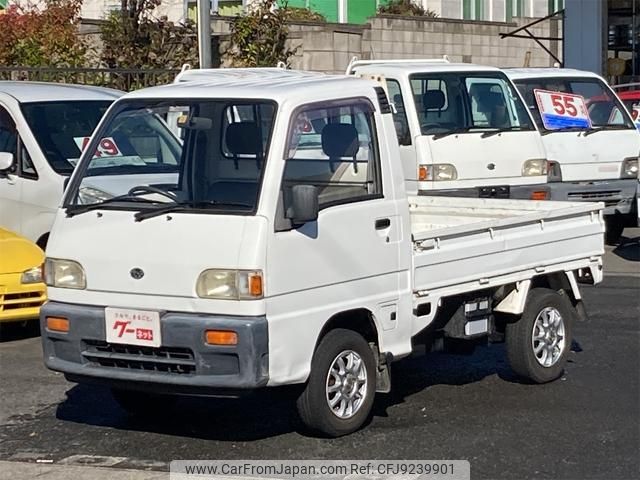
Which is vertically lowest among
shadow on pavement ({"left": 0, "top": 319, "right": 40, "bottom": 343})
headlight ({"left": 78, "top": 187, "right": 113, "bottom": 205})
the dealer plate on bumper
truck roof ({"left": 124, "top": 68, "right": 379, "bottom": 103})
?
shadow on pavement ({"left": 0, "top": 319, "right": 40, "bottom": 343})

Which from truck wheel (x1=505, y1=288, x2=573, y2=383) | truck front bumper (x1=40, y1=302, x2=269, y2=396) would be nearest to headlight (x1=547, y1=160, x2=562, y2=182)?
truck wheel (x1=505, y1=288, x2=573, y2=383)

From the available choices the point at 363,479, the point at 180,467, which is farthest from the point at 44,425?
the point at 363,479

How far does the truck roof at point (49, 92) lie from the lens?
11.9m

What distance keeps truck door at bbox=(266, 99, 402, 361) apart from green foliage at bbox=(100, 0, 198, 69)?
13.9m

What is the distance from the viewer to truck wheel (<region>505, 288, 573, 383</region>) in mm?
8414

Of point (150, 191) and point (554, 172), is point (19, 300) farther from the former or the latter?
point (554, 172)

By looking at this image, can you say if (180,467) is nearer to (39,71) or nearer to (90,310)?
(90,310)

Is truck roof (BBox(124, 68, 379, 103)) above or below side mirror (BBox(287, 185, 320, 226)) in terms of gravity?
above

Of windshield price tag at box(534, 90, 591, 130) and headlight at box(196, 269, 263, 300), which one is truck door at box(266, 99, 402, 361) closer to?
headlight at box(196, 269, 263, 300)

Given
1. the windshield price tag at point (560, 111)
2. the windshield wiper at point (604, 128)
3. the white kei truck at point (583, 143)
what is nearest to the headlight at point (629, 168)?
the white kei truck at point (583, 143)

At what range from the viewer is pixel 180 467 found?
677 cm

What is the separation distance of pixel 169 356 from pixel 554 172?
8470mm

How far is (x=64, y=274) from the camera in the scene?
7.18 m

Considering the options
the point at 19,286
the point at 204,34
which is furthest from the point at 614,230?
the point at 19,286
